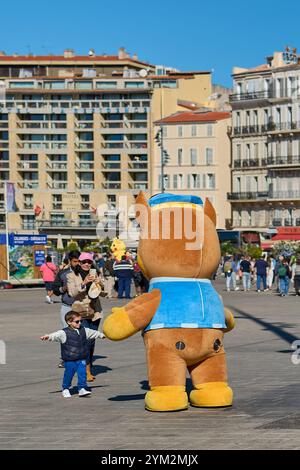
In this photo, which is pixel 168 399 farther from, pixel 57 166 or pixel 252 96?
pixel 57 166

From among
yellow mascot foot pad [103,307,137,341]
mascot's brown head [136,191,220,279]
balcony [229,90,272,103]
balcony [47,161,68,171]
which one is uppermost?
balcony [229,90,272,103]

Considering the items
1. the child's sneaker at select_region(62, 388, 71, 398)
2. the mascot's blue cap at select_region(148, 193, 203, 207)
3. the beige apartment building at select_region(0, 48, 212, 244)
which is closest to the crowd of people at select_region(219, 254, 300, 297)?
the child's sneaker at select_region(62, 388, 71, 398)

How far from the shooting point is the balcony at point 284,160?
91.9 m

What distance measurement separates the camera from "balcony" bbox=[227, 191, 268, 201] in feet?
311

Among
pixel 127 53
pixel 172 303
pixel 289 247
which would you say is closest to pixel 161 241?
pixel 172 303

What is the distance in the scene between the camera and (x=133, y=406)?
38.2ft

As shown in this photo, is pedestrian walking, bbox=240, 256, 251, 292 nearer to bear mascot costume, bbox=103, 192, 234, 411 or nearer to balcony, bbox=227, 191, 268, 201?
bear mascot costume, bbox=103, 192, 234, 411

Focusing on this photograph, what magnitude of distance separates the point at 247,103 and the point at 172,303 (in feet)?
278

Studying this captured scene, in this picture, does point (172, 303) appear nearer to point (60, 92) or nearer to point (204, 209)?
point (204, 209)

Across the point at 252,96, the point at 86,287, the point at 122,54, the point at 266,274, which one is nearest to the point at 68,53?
→ the point at 122,54

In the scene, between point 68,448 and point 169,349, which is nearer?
point 68,448

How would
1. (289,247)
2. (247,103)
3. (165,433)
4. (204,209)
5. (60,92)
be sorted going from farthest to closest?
(60,92)
(247,103)
(289,247)
(204,209)
(165,433)

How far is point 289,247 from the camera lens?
70.1 meters

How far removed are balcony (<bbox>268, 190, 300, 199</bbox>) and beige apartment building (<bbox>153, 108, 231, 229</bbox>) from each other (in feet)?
16.9
